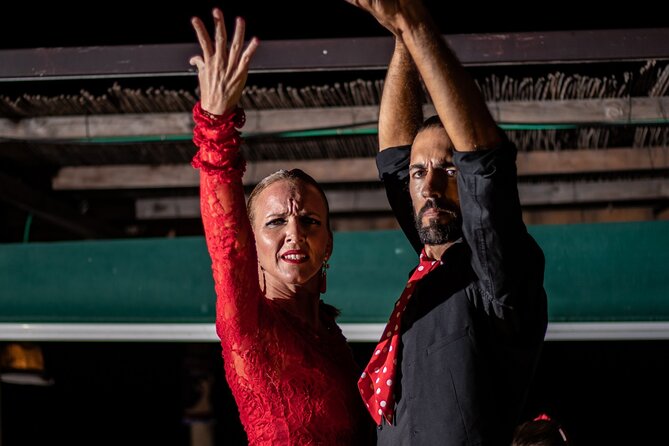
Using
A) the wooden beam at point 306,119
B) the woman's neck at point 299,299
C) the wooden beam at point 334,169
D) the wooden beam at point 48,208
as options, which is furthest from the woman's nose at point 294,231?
the wooden beam at point 48,208

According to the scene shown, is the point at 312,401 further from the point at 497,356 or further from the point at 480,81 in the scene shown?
the point at 480,81

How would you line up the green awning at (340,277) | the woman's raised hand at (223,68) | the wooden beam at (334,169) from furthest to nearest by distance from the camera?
the wooden beam at (334,169) → the green awning at (340,277) → the woman's raised hand at (223,68)

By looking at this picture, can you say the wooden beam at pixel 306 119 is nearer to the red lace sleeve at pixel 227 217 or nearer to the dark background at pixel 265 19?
→ the dark background at pixel 265 19

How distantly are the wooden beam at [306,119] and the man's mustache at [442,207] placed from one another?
4.84 ft

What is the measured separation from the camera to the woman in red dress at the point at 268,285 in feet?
7.16

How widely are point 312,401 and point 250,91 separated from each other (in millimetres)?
1504

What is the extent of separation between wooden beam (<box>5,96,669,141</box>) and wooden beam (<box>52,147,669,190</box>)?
58cm

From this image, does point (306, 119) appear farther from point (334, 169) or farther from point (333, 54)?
point (334, 169)

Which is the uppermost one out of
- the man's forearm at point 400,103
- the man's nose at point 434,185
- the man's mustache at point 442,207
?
the man's forearm at point 400,103

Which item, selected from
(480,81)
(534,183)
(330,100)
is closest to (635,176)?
(534,183)

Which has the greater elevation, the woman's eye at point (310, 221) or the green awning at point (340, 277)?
the green awning at point (340, 277)

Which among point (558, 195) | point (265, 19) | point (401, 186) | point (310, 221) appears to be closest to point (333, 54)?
point (401, 186)

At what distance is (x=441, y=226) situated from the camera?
2.21 meters

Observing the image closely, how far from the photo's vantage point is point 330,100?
3.71m
